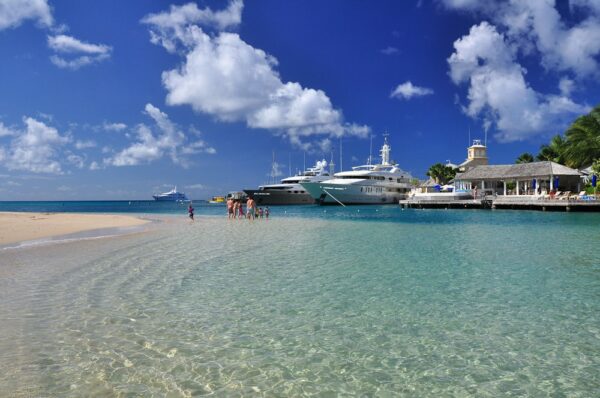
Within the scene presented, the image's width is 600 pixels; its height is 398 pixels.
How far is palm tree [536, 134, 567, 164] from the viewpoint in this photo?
2584 inches

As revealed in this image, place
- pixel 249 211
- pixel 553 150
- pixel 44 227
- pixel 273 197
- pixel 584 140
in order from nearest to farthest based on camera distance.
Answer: pixel 44 227, pixel 249 211, pixel 584 140, pixel 553 150, pixel 273 197

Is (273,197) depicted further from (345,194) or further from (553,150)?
(553,150)

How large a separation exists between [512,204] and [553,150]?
29.7 m

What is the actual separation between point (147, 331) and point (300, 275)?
512 centimetres

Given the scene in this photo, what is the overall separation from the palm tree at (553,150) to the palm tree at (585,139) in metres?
8.83

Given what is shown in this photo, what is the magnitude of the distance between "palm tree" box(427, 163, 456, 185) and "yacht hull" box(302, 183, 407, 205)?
16051mm

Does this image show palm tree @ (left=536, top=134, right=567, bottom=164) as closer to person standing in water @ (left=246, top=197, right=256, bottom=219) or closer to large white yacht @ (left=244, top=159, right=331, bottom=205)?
large white yacht @ (left=244, top=159, right=331, bottom=205)

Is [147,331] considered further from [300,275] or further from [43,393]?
[300,275]

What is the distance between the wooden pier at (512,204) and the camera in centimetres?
4091

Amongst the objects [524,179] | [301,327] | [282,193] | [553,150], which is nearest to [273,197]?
[282,193]

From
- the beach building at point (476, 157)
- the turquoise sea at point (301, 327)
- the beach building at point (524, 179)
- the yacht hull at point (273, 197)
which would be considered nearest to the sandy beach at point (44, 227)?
the turquoise sea at point (301, 327)

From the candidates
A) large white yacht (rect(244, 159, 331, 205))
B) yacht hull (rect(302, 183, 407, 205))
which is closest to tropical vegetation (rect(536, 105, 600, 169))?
yacht hull (rect(302, 183, 407, 205))

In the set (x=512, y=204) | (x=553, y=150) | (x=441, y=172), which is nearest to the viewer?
(x=512, y=204)

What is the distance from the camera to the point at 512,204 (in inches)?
1887
